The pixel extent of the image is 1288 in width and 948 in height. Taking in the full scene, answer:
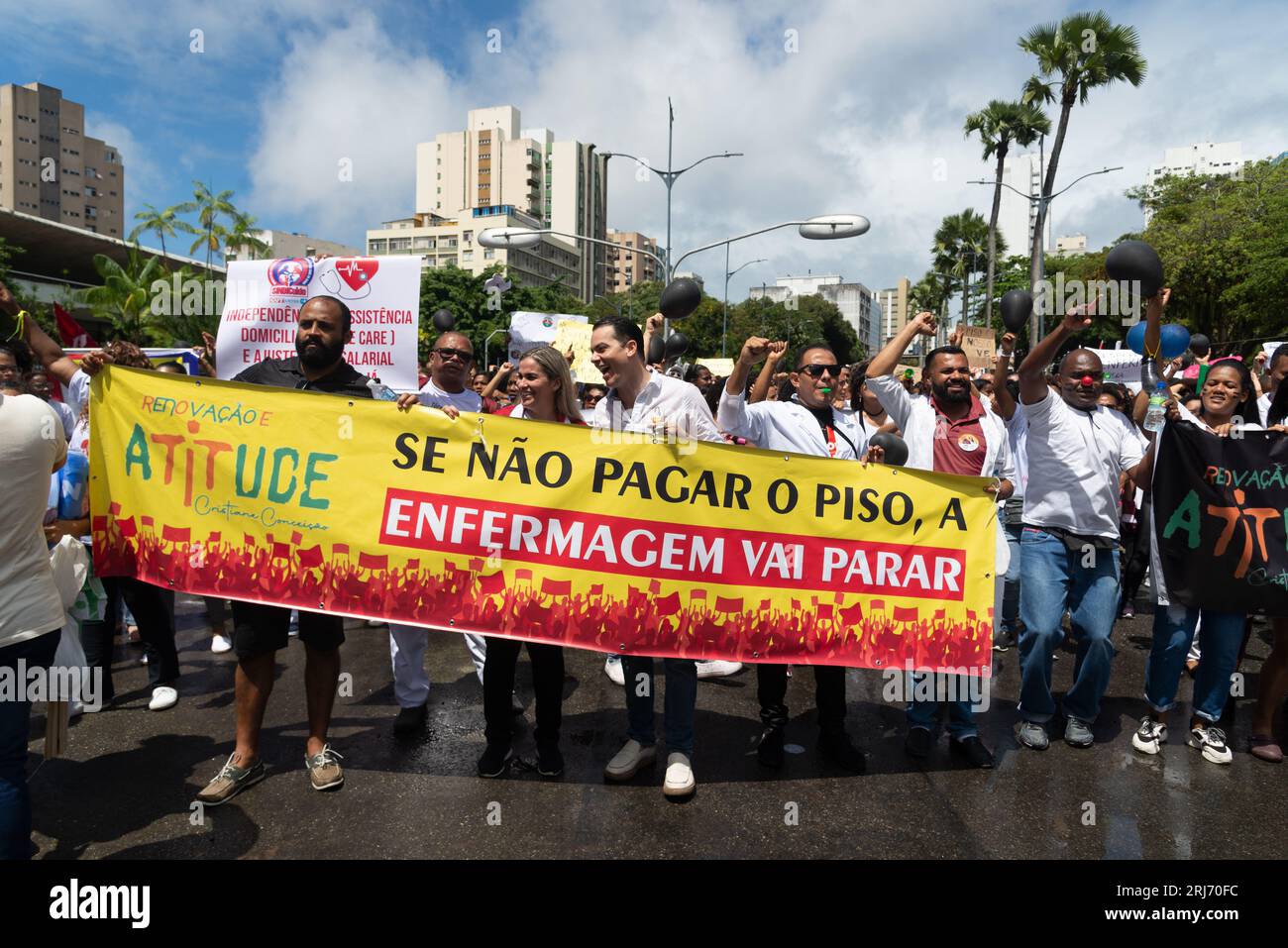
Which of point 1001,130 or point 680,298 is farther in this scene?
point 1001,130

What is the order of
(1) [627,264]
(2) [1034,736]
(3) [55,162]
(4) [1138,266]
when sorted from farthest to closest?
(1) [627,264], (3) [55,162], (2) [1034,736], (4) [1138,266]

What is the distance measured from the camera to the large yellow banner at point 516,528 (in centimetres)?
368

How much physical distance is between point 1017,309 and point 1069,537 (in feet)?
4.10

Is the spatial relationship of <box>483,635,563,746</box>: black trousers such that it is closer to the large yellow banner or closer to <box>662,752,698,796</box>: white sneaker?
the large yellow banner

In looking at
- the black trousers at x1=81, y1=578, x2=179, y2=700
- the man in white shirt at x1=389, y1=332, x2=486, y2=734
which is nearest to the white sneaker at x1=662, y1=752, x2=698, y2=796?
the man in white shirt at x1=389, y1=332, x2=486, y2=734

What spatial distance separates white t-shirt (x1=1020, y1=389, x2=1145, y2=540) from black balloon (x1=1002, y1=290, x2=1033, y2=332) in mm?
532

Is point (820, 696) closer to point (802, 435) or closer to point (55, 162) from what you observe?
point (802, 435)

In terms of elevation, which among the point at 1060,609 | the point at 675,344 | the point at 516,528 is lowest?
the point at 1060,609

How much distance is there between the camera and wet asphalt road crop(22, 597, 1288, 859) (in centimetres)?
329

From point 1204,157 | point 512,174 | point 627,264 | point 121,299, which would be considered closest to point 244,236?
point 121,299

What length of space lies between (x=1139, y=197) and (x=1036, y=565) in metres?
40.6

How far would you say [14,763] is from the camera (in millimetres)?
2613

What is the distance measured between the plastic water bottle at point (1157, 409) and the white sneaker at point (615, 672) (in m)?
3.39

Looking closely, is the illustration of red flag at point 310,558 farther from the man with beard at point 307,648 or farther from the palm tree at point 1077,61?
the palm tree at point 1077,61
